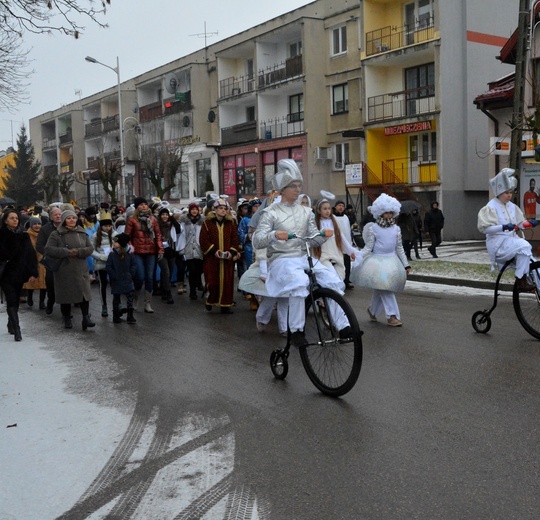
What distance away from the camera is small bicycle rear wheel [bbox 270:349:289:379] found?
728 centimetres

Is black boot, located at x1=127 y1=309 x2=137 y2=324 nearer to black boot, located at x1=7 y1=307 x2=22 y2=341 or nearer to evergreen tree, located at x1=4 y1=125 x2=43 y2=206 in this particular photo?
black boot, located at x1=7 y1=307 x2=22 y2=341

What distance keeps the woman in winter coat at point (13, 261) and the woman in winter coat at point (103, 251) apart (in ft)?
6.86

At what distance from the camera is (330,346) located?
21.5 ft

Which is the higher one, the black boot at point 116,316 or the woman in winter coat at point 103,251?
the woman in winter coat at point 103,251

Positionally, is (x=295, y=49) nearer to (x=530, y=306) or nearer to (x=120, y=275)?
(x=120, y=275)

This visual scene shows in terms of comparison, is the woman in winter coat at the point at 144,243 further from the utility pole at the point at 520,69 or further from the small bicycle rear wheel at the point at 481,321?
the utility pole at the point at 520,69

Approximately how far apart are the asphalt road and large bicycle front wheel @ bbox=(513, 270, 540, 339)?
19cm

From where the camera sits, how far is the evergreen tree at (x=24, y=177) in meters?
75.6

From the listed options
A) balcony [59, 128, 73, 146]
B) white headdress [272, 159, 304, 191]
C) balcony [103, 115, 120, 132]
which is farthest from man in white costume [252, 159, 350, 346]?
balcony [59, 128, 73, 146]

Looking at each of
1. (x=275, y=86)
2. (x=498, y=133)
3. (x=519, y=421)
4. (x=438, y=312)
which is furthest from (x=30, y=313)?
(x=275, y=86)

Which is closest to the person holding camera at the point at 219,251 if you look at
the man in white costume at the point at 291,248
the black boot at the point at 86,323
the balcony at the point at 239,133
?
the black boot at the point at 86,323

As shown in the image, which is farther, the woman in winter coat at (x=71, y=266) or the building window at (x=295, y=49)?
the building window at (x=295, y=49)

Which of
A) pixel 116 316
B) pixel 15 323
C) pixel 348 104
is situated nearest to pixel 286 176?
pixel 15 323

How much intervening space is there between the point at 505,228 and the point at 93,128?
61.9m
